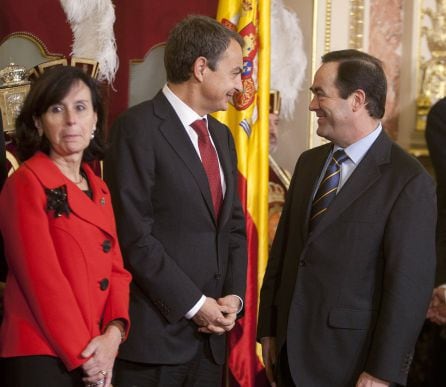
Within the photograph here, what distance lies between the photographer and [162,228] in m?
2.31

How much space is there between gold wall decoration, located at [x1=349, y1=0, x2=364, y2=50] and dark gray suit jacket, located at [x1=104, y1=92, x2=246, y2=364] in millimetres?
1923

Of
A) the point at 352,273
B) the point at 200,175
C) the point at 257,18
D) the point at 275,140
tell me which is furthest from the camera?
the point at 275,140

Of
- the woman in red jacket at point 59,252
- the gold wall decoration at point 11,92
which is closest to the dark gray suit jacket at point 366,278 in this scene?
the woman in red jacket at point 59,252

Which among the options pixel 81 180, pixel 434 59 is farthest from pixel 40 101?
pixel 434 59

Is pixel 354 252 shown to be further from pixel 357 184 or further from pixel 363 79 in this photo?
pixel 363 79

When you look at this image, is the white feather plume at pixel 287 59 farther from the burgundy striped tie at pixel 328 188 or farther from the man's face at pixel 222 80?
the burgundy striped tie at pixel 328 188

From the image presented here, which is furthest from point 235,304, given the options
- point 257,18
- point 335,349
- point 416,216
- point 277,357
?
point 257,18

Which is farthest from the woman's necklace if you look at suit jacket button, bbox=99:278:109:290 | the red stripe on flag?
the red stripe on flag

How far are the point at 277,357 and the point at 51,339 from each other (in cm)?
80

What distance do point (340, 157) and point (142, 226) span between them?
66cm

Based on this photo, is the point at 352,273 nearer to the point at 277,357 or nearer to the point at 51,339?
the point at 277,357

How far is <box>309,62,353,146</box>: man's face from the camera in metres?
2.30

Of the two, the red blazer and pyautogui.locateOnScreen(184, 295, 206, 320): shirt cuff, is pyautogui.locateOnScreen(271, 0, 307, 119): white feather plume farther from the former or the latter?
the red blazer

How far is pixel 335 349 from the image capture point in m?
2.20
